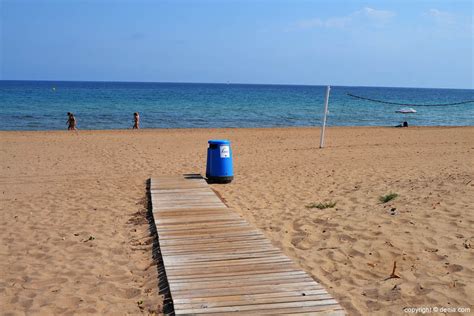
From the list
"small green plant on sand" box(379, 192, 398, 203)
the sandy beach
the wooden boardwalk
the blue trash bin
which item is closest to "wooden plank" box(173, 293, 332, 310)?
the wooden boardwalk

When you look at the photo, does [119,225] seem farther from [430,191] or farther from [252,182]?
[430,191]

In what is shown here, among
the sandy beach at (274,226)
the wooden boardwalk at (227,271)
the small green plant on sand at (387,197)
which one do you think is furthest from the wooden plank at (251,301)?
the small green plant on sand at (387,197)

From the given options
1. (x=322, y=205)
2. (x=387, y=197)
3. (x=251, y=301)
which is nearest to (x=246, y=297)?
(x=251, y=301)

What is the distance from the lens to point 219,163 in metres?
10.0

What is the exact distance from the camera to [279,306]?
3.99m

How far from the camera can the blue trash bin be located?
32.4ft

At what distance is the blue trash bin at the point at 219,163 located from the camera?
9.88 metres

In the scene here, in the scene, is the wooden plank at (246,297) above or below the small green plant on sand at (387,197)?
below

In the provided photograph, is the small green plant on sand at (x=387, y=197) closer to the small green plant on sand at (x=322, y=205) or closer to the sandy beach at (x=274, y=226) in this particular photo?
the sandy beach at (x=274, y=226)

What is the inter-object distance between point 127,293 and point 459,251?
3576 millimetres

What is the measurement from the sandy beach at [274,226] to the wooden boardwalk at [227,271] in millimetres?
275

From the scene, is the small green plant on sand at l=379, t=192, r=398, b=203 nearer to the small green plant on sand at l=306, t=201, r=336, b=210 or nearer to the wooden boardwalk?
the small green plant on sand at l=306, t=201, r=336, b=210

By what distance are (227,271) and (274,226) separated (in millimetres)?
2231

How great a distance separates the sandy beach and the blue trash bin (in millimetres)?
303
